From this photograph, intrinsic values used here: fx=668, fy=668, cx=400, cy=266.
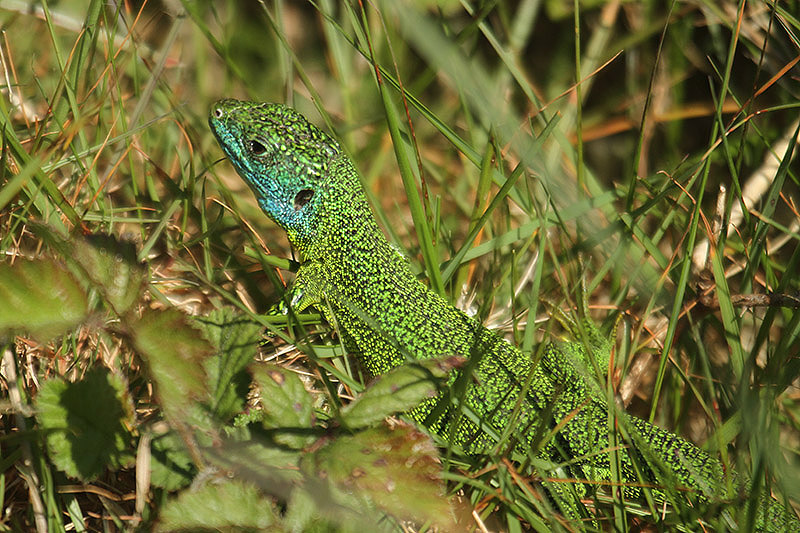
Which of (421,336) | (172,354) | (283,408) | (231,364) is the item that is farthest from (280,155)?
(172,354)

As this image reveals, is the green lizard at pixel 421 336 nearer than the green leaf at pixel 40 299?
No

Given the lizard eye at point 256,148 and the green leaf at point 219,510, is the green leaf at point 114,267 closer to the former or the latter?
the green leaf at point 219,510

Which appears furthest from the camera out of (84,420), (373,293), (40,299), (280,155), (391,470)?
(280,155)

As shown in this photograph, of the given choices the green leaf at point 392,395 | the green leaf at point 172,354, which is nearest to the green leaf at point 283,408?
the green leaf at point 392,395

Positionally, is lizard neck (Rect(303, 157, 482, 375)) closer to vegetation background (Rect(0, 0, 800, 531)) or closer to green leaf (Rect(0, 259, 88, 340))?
vegetation background (Rect(0, 0, 800, 531))

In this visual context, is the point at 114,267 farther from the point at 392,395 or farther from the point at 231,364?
the point at 392,395

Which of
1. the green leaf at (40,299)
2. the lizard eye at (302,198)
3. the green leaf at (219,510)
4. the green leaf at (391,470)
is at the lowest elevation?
the green leaf at (219,510)

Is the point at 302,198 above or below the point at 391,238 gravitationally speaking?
above
